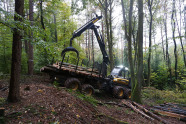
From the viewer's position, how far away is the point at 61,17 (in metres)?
17.7

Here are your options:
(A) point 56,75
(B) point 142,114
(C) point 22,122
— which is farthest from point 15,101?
(B) point 142,114

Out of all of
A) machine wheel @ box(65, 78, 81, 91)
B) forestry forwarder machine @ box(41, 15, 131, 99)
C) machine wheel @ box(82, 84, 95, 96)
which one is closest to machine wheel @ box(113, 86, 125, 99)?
forestry forwarder machine @ box(41, 15, 131, 99)

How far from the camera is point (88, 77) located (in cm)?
861

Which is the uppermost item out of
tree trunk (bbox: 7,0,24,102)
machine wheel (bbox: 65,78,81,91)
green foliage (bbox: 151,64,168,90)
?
tree trunk (bbox: 7,0,24,102)

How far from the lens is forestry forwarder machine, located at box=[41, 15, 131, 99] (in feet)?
25.6

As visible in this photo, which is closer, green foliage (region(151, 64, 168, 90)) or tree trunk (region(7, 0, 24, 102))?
tree trunk (region(7, 0, 24, 102))

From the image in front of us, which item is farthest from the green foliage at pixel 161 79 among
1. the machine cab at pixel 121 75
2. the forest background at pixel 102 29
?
the machine cab at pixel 121 75

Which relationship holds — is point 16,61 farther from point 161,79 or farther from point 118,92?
point 161,79

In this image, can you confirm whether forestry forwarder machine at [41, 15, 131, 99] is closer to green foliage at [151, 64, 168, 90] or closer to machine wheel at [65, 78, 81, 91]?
machine wheel at [65, 78, 81, 91]

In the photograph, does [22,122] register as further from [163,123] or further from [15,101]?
[163,123]

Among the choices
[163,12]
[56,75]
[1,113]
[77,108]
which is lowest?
[77,108]

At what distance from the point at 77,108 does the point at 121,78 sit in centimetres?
692

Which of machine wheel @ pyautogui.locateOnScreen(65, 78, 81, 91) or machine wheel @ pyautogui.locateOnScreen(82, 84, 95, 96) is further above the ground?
machine wheel @ pyautogui.locateOnScreen(65, 78, 81, 91)

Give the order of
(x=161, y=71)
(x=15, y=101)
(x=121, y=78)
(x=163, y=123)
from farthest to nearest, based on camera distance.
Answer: (x=161, y=71) < (x=121, y=78) < (x=163, y=123) < (x=15, y=101)
